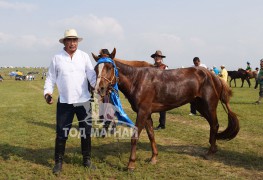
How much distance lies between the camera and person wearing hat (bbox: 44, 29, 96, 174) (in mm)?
5082

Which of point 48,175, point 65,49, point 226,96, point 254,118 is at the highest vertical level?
point 65,49

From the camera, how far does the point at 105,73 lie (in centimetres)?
501

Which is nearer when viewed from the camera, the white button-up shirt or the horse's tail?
the white button-up shirt

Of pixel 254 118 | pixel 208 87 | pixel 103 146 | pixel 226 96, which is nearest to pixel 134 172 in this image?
pixel 103 146

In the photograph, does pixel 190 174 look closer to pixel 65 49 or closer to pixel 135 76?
pixel 135 76

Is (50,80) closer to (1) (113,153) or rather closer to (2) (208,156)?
(1) (113,153)

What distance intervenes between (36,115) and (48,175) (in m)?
8.04

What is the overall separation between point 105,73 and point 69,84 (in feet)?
2.29

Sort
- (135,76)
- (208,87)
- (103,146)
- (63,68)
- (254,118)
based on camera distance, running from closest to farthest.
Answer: (63,68), (135,76), (208,87), (103,146), (254,118)

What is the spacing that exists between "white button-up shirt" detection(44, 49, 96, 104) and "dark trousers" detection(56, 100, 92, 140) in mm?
174

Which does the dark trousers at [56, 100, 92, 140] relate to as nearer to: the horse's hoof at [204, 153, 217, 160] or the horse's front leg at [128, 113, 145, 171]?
the horse's front leg at [128, 113, 145, 171]

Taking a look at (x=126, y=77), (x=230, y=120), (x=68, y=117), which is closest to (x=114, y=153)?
(x=68, y=117)

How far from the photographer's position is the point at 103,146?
23.6 feet

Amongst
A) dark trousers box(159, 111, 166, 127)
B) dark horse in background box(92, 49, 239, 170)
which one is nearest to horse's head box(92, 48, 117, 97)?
dark horse in background box(92, 49, 239, 170)
